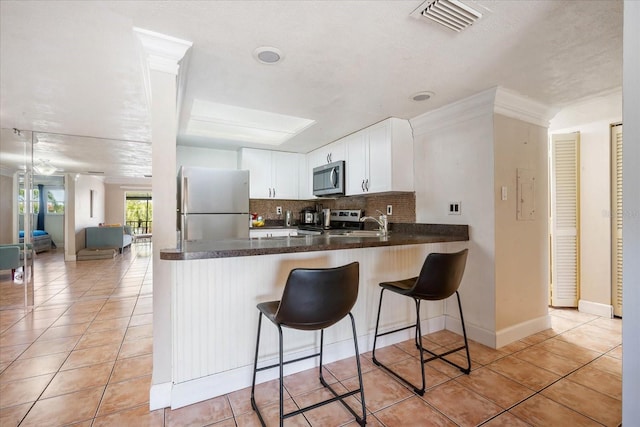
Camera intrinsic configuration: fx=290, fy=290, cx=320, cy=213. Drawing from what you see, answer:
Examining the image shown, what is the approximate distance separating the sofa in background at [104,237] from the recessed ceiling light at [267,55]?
743 centimetres

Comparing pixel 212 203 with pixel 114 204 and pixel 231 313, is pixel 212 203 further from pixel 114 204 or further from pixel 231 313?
pixel 114 204

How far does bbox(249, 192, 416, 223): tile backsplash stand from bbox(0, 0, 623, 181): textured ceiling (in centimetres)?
102

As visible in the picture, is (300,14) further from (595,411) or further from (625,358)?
(595,411)

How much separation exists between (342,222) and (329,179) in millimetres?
813

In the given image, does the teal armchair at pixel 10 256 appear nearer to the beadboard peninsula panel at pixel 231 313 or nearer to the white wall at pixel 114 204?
the beadboard peninsula panel at pixel 231 313

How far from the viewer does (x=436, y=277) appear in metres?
1.90

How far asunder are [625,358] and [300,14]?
201 cm

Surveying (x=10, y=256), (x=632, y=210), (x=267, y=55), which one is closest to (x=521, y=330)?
(x=632, y=210)

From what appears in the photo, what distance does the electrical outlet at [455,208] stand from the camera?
2.79m

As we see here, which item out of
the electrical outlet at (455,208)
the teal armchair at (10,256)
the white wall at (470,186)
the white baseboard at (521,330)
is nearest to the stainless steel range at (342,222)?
the white wall at (470,186)

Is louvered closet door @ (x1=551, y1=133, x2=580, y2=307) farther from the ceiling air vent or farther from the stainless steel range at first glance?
the ceiling air vent

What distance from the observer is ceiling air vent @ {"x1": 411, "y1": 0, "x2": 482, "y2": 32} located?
1.43 m

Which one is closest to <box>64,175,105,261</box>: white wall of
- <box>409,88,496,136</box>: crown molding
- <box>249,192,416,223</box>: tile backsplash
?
<box>249,192,416,223</box>: tile backsplash

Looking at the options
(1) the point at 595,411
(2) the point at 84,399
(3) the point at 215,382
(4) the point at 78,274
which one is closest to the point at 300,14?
(3) the point at 215,382
